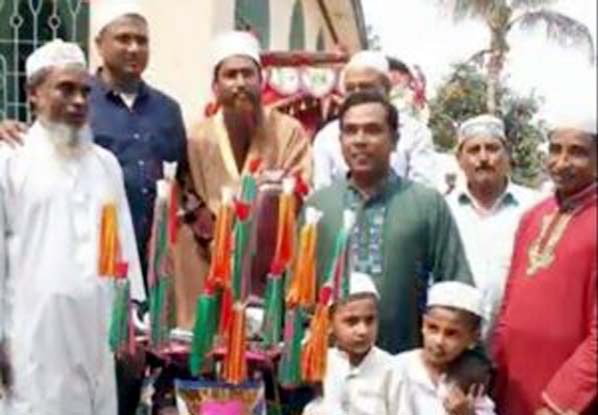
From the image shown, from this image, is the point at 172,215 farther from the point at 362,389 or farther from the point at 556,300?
the point at 556,300

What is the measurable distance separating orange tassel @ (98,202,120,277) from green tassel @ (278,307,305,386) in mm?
705

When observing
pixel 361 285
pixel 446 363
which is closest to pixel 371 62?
pixel 361 285

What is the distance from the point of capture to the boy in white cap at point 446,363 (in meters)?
5.58

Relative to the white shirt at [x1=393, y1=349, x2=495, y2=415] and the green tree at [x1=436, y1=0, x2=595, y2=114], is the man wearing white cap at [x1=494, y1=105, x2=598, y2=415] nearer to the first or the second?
the white shirt at [x1=393, y1=349, x2=495, y2=415]

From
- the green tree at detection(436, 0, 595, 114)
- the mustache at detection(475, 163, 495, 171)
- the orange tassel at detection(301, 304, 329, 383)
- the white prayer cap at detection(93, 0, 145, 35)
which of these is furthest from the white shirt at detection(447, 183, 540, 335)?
the green tree at detection(436, 0, 595, 114)

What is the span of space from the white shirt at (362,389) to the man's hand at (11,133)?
1583 mm

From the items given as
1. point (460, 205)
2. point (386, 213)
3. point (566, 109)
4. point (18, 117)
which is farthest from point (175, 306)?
point (18, 117)

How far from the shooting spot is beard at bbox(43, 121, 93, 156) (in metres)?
5.89

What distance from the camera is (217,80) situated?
617 centimetres

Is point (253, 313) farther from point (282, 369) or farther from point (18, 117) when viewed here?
point (18, 117)

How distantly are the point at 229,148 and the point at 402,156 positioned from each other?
1170 mm

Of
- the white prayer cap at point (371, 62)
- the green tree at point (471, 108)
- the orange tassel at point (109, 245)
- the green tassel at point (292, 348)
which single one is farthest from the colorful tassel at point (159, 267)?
the green tree at point (471, 108)

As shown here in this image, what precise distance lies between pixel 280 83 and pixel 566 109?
6517 millimetres

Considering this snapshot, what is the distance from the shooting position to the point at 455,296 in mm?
5609
